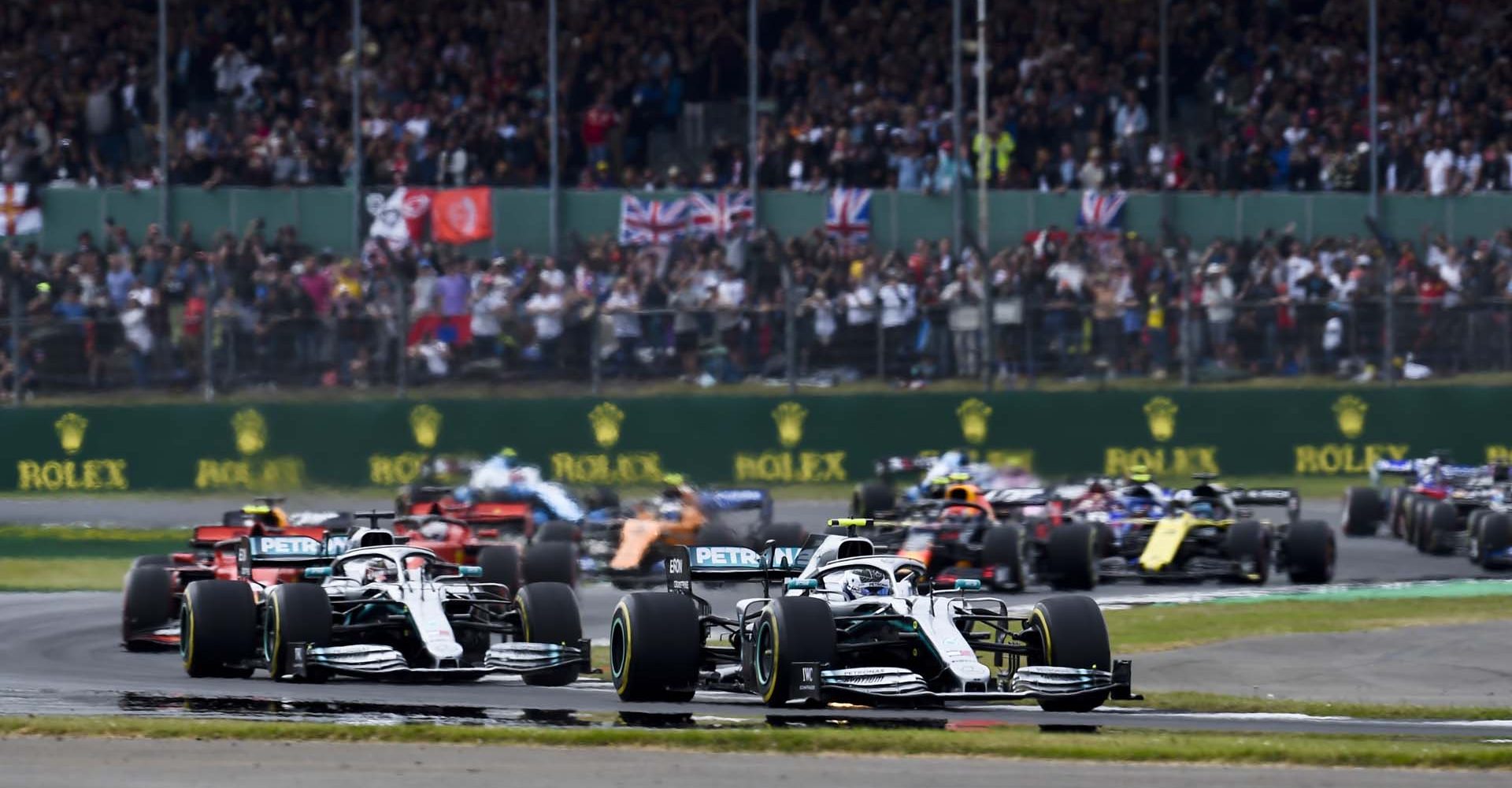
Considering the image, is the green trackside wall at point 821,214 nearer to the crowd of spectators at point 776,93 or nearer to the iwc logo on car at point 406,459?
the crowd of spectators at point 776,93

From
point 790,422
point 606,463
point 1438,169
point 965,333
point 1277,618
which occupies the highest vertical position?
point 1438,169

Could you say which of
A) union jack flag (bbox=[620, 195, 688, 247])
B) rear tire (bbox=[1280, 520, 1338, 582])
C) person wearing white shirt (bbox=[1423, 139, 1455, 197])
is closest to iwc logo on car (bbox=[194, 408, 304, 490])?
union jack flag (bbox=[620, 195, 688, 247])

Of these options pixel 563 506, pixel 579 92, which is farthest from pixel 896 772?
pixel 579 92

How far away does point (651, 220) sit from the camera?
108 feet

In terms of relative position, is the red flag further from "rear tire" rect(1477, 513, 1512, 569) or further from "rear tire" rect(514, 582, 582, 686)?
"rear tire" rect(514, 582, 582, 686)

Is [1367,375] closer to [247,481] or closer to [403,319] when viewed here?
[403,319]

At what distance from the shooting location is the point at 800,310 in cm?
2919

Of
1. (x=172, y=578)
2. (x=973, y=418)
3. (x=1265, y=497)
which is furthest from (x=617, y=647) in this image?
(x=973, y=418)

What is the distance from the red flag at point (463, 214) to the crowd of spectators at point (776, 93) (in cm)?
51

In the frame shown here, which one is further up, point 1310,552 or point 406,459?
point 406,459

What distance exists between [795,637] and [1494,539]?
13638 millimetres

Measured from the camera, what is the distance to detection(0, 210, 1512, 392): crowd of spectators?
28.4m

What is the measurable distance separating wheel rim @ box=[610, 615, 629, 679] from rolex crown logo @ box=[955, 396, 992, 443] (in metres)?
16.7

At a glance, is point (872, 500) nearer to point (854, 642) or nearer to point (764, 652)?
point (854, 642)
